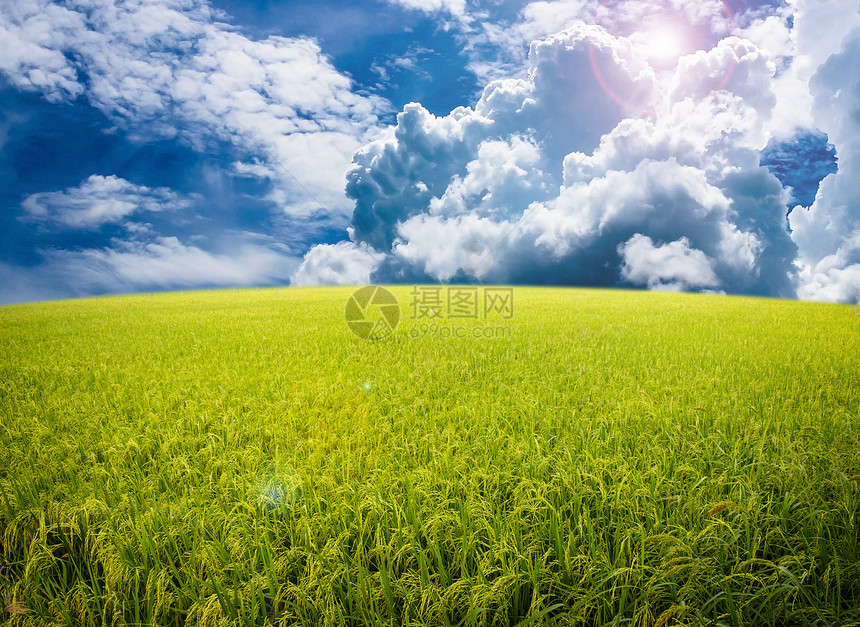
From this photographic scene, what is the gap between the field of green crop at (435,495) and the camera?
238cm

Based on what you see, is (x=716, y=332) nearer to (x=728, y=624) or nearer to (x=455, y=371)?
(x=455, y=371)

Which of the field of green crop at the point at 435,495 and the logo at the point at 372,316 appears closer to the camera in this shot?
the field of green crop at the point at 435,495

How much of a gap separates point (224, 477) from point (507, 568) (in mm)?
2479

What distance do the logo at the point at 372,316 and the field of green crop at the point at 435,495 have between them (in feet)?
12.4

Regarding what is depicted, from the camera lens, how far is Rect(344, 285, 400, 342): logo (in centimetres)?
1084

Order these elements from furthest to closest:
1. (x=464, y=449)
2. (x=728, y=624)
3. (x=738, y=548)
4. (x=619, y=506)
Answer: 1. (x=464, y=449)
2. (x=619, y=506)
3. (x=738, y=548)
4. (x=728, y=624)

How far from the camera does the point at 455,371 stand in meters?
6.69

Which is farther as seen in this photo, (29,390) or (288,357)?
(288,357)

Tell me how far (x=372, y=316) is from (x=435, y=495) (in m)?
11.4

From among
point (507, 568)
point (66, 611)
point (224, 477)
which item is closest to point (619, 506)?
point (507, 568)

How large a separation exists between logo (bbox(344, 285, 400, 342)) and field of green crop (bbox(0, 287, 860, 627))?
377 centimetres

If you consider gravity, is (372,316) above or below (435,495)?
above

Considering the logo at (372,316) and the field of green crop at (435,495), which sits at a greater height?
the logo at (372,316)

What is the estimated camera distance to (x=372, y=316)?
46.9ft
